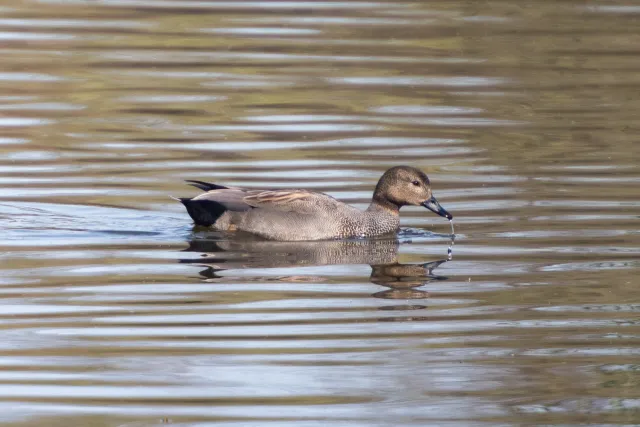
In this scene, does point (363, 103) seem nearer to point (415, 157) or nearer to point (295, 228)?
point (415, 157)

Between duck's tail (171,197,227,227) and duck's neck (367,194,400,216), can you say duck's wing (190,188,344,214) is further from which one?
duck's neck (367,194,400,216)

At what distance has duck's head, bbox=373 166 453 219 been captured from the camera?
11625mm

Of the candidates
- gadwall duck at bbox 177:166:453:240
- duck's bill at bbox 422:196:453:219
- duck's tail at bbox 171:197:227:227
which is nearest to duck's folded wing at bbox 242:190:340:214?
gadwall duck at bbox 177:166:453:240

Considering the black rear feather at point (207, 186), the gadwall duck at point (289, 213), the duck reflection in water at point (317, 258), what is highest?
the black rear feather at point (207, 186)

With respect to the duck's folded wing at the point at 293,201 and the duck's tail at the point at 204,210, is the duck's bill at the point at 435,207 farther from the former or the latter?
the duck's tail at the point at 204,210

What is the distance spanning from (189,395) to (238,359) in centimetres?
64

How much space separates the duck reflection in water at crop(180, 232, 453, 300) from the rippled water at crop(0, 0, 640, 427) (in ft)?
0.11

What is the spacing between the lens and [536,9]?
72.8 ft

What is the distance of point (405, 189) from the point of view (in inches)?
461

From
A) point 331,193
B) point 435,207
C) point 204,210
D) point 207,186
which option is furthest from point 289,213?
point 331,193

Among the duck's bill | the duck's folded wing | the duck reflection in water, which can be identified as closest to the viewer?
the duck reflection in water

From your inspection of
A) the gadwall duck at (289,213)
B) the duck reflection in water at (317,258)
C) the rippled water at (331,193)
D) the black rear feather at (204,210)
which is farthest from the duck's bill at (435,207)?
the black rear feather at (204,210)

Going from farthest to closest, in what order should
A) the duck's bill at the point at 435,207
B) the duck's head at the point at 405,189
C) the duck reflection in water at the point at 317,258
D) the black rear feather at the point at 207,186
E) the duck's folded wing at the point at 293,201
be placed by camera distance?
1. the duck's head at the point at 405,189
2. the black rear feather at the point at 207,186
3. the duck's bill at the point at 435,207
4. the duck's folded wing at the point at 293,201
5. the duck reflection in water at the point at 317,258

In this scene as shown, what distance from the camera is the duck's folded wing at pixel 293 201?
11242mm
